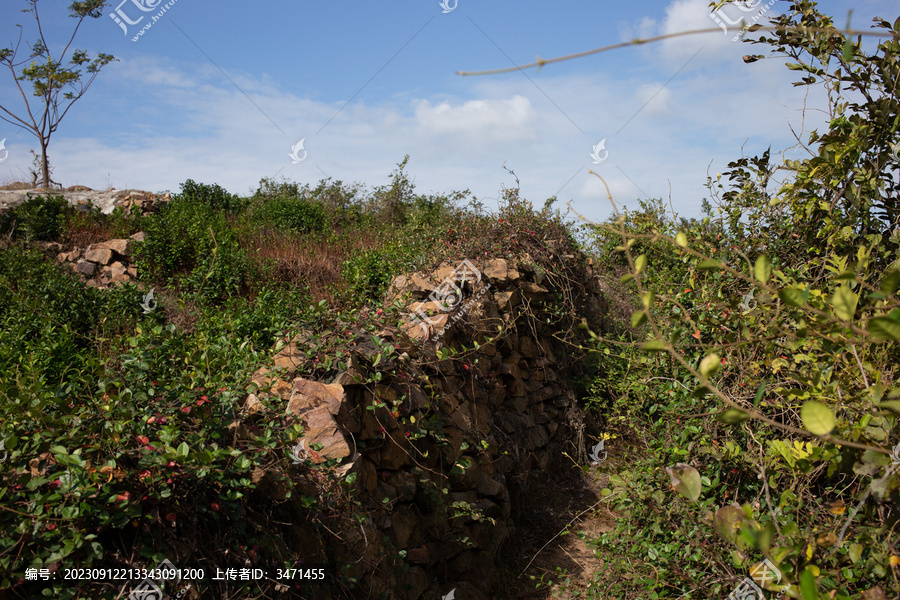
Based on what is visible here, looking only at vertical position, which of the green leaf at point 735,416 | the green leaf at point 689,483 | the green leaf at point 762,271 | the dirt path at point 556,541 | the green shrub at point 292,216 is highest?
the green shrub at point 292,216

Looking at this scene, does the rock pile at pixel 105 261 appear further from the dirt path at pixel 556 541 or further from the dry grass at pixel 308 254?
the dirt path at pixel 556 541

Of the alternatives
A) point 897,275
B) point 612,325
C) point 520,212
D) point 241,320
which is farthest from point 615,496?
point 612,325

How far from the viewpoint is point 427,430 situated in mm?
3523

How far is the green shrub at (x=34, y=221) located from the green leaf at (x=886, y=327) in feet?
30.4

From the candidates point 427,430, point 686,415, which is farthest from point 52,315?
point 686,415

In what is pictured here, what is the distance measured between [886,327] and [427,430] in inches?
113

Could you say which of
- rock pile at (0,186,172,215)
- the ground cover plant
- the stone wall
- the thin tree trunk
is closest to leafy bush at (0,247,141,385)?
the ground cover plant

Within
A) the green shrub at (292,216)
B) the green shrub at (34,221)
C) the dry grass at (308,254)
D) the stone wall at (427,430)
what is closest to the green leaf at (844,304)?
the stone wall at (427,430)

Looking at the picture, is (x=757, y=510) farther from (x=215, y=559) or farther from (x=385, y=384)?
(x=215, y=559)

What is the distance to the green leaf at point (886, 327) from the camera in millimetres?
897

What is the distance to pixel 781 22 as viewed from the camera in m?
2.86

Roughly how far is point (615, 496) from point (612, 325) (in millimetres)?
4478

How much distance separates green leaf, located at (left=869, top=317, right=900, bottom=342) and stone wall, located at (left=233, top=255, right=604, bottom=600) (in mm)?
2287

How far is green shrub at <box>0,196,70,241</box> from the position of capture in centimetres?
761
